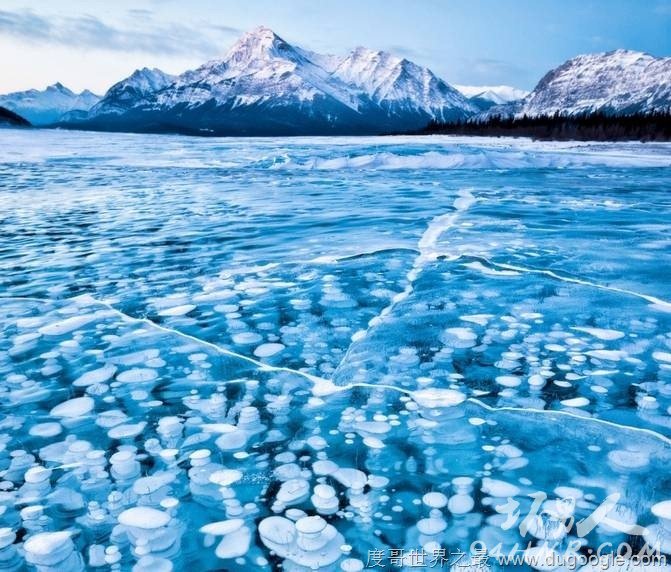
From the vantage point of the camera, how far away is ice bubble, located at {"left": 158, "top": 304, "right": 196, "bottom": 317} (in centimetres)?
446

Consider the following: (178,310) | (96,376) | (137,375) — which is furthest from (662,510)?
(178,310)

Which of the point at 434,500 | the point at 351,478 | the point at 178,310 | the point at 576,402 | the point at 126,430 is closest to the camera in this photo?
the point at 434,500

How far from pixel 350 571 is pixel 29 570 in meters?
1.17

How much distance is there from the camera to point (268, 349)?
3762 mm

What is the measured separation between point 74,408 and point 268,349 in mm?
1297

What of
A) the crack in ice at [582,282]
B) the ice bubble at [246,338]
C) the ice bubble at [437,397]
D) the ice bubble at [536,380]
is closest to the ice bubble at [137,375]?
the ice bubble at [246,338]

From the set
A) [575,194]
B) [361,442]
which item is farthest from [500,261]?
[575,194]

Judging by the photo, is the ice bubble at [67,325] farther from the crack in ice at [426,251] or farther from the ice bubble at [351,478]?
the ice bubble at [351,478]

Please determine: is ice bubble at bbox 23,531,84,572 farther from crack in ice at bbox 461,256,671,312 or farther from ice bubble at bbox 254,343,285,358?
crack in ice at bbox 461,256,671,312

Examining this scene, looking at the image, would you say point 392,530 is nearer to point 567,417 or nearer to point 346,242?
point 567,417

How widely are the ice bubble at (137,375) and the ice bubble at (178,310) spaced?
3.41 feet

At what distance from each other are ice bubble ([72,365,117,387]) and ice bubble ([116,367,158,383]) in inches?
3.0

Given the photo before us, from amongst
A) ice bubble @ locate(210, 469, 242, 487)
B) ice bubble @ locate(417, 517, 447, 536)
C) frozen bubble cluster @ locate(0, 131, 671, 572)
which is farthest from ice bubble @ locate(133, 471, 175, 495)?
ice bubble @ locate(417, 517, 447, 536)

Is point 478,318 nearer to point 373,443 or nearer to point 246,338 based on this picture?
point 246,338
